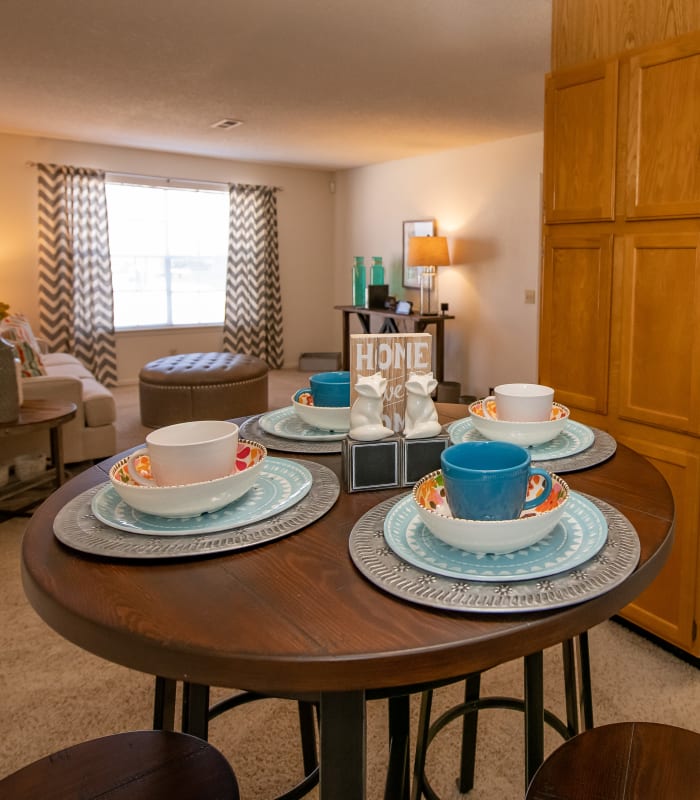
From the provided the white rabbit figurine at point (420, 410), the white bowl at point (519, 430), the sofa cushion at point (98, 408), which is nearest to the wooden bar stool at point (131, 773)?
the white rabbit figurine at point (420, 410)

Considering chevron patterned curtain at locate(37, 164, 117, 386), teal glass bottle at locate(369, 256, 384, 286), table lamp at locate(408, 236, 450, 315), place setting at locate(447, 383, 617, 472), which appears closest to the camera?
place setting at locate(447, 383, 617, 472)

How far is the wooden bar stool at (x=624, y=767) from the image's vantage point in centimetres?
85

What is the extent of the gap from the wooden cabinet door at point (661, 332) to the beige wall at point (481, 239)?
3406 millimetres

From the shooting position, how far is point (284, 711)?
1.87m

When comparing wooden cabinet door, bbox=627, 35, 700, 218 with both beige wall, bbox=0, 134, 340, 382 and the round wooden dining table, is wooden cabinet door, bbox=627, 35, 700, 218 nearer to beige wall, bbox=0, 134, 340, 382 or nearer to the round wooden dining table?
the round wooden dining table

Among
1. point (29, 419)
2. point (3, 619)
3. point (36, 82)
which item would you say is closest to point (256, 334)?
point (36, 82)

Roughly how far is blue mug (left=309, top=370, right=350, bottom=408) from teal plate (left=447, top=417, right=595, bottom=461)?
22cm

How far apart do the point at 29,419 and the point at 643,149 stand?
280cm

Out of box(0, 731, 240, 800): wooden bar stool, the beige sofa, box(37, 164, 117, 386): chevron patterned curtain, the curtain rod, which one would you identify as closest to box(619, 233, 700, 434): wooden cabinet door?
box(0, 731, 240, 800): wooden bar stool

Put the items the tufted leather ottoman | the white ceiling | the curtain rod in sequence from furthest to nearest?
the curtain rod < the tufted leather ottoman < the white ceiling

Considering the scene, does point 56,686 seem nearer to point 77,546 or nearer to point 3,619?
point 3,619

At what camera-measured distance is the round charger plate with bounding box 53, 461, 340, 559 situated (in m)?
0.83

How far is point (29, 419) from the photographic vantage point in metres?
3.16

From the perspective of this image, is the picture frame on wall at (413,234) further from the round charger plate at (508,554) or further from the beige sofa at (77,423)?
the round charger plate at (508,554)
